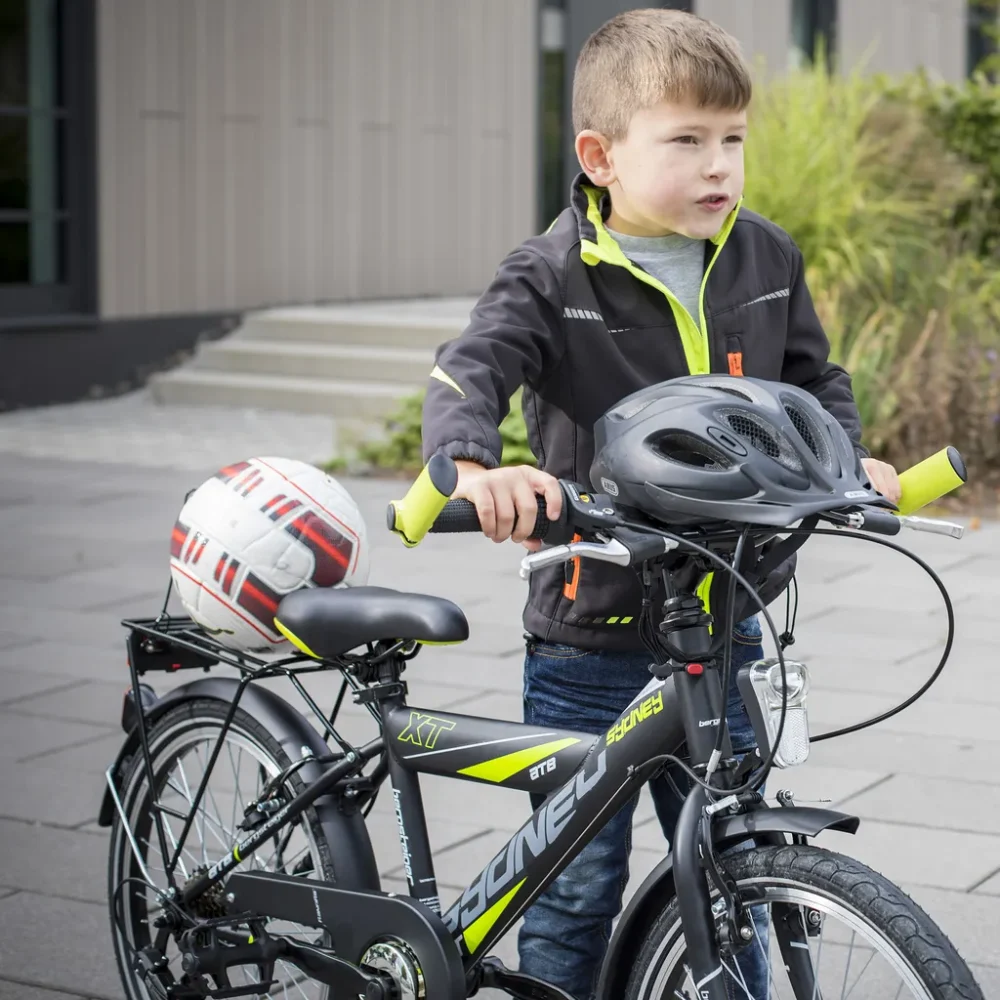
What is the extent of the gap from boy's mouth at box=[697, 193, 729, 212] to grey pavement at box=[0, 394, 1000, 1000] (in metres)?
1.45

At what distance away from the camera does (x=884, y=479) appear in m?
2.36

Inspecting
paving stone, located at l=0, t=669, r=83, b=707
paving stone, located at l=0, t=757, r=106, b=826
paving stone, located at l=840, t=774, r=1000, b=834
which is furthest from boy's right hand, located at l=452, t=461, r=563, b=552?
paving stone, located at l=0, t=669, r=83, b=707

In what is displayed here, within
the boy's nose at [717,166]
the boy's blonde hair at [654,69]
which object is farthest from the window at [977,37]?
the boy's nose at [717,166]

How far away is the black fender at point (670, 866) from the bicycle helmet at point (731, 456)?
1.29 ft

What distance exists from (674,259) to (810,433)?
0.67m

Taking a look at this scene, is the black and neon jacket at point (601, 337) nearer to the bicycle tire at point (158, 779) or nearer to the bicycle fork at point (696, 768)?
the bicycle fork at point (696, 768)

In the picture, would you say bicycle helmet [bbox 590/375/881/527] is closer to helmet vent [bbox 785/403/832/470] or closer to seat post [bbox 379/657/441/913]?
helmet vent [bbox 785/403/832/470]

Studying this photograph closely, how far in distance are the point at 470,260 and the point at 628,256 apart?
43.8 feet

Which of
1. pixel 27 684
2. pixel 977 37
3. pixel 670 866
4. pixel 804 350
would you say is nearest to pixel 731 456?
pixel 670 866

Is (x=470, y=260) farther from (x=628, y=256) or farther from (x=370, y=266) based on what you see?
(x=628, y=256)

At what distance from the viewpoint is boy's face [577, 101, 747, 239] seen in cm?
251

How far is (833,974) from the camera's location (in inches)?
95.3

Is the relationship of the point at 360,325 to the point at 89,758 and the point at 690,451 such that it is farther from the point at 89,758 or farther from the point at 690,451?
Result: the point at 690,451

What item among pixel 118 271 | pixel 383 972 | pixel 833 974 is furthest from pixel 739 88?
pixel 118 271
